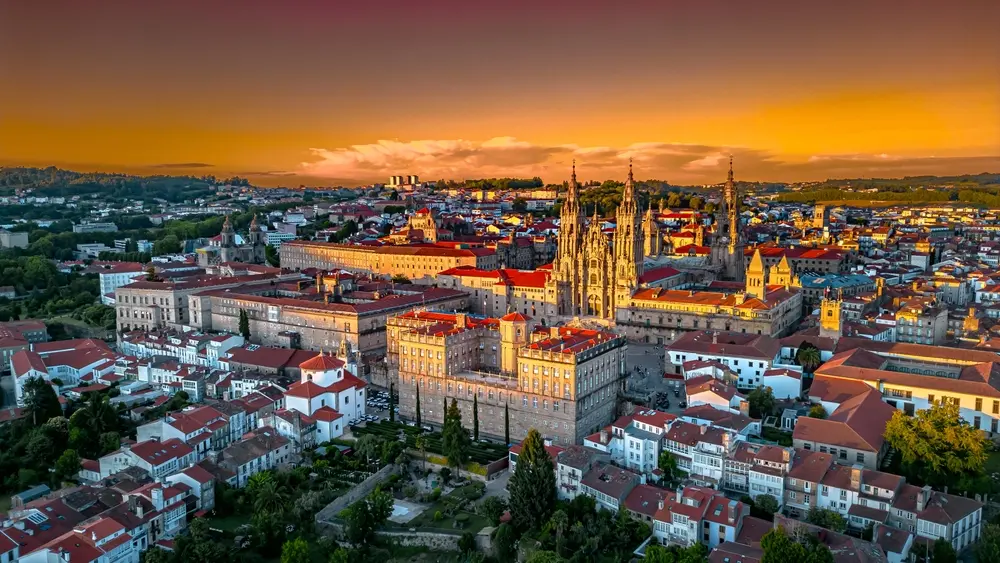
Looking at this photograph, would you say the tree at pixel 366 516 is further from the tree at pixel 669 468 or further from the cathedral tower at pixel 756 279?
the cathedral tower at pixel 756 279

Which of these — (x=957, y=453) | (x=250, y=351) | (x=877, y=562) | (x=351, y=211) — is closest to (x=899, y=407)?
(x=957, y=453)

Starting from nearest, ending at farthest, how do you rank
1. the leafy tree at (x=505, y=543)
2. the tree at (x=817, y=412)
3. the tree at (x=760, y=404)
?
the leafy tree at (x=505, y=543), the tree at (x=817, y=412), the tree at (x=760, y=404)

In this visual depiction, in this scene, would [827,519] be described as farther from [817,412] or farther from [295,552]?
[295,552]

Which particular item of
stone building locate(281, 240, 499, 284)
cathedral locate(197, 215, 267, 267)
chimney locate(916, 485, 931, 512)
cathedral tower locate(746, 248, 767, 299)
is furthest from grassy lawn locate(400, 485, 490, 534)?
cathedral locate(197, 215, 267, 267)

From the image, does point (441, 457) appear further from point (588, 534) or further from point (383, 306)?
point (383, 306)

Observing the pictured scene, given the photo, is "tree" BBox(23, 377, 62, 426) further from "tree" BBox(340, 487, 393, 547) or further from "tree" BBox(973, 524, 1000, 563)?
"tree" BBox(973, 524, 1000, 563)

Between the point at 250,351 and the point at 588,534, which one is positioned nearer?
the point at 588,534

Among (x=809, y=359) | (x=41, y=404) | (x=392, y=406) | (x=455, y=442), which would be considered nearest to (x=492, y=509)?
(x=455, y=442)

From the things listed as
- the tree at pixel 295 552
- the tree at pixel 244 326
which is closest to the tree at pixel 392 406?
the tree at pixel 295 552
